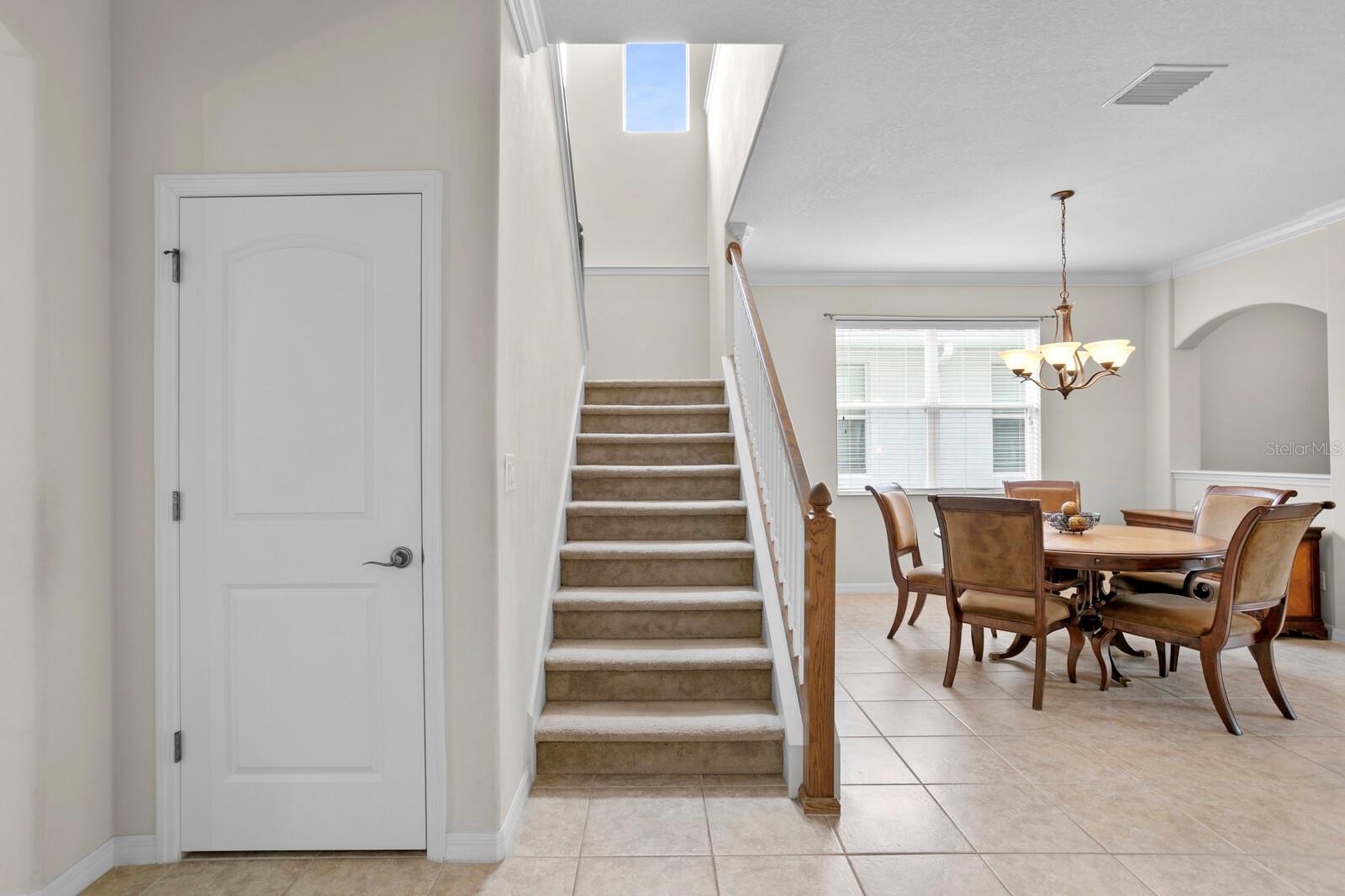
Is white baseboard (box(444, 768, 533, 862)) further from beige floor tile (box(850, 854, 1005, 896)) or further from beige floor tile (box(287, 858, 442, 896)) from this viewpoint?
beige floor tile (box(850, 854, 1005, 896))

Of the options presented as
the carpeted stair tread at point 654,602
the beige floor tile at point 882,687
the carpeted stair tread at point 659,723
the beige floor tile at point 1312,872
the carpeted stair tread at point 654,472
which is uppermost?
the carpeted stair tread at point 654,472

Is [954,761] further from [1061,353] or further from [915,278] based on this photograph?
[915,278]

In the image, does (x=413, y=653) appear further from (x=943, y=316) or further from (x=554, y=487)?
(x=943, y=316)

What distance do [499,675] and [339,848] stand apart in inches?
28.1

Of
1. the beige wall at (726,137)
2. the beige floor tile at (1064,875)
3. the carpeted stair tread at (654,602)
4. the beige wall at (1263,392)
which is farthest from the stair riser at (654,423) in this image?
the beige wall at (1263,392)

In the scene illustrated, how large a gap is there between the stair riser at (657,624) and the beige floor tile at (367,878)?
3.61ft

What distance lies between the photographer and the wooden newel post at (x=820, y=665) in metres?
2.35

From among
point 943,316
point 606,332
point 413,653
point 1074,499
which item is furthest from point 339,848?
point 943,316

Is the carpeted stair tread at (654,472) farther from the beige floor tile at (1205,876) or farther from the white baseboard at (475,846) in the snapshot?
the beige floor tile at (1205,876)

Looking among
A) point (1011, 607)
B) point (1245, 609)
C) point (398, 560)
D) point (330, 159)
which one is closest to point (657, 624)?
point (398, 560)

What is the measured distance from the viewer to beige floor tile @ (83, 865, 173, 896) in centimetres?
199

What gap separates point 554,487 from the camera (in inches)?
134

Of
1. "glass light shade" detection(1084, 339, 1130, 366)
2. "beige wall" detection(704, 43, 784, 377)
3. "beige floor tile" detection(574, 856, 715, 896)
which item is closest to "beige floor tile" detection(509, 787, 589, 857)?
"beige floor tile" detection(574, 856, 715, 896)

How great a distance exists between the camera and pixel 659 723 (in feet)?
8.62
